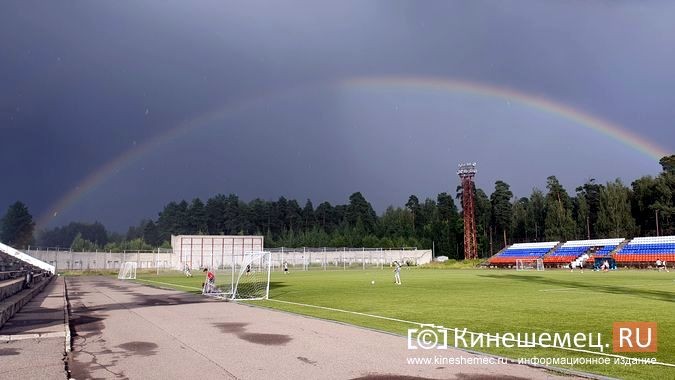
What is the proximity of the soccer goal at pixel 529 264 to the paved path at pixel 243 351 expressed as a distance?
6953 centimetres

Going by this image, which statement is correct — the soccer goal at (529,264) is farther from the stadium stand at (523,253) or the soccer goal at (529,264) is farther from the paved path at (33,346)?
the paved path at (33,346)

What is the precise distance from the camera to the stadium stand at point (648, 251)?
7000cm

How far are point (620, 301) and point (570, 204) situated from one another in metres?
110

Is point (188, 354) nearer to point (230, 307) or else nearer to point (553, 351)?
point (553, 351)

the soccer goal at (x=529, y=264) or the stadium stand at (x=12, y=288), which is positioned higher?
the stadium stand at (x=12, y=288)

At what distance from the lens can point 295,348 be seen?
39.3 feet

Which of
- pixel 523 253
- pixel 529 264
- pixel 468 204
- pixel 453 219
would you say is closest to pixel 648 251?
pixel 529 264

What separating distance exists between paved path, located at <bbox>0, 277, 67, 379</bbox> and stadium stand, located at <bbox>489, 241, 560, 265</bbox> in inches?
3174

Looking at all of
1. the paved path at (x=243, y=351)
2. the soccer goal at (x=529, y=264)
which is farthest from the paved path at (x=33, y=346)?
the soccer goal at (x=529, y=264)

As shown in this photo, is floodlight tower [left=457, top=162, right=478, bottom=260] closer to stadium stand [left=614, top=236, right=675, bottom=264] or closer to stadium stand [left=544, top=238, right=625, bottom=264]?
stadium stand [left=544, top=238, right=625, bottom=264]

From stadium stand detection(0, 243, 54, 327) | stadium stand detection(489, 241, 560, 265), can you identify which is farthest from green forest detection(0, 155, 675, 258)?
stadium stand detection(0, 243, 54, 327)

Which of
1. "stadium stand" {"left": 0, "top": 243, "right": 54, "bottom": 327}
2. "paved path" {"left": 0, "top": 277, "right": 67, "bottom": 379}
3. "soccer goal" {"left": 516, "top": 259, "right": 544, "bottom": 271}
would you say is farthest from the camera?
"soccer goal" {"left": 516, "top": 259, "right": 544, "bottom": 271}

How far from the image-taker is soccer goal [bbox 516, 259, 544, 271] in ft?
260

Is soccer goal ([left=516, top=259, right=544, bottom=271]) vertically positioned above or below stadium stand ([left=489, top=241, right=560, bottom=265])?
below
